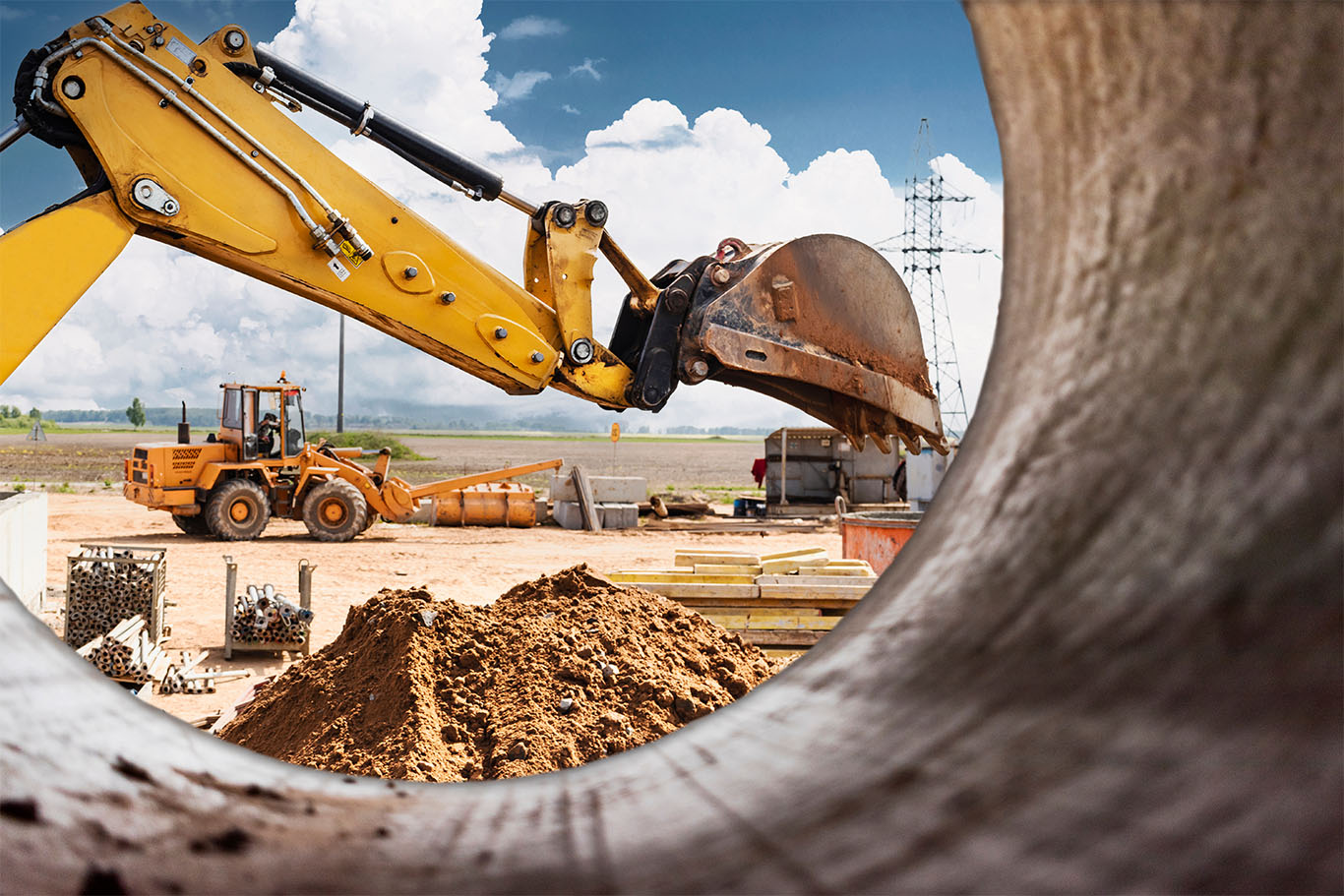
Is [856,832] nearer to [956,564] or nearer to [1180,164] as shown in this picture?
[956,564]

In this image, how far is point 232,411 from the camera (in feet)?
48.8

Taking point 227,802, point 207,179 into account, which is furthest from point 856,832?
point 207,179

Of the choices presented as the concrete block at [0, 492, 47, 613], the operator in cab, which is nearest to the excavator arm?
the concrete block at [0, 492, 47, 613]

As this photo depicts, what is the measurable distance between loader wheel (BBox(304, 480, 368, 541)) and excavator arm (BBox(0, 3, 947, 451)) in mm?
10400

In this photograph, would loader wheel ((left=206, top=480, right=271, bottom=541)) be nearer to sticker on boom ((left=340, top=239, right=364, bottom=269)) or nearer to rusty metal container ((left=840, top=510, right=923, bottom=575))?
rusty metal container ((left=840, top=510, right=923, bottom=575))

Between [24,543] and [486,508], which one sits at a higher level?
[24,543]

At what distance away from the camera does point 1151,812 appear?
0.37 metres

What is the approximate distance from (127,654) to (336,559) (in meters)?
7.34

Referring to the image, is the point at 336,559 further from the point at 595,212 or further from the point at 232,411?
the point at 595,212

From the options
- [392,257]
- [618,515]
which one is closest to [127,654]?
[392,257]

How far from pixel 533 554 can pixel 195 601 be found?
5.61m

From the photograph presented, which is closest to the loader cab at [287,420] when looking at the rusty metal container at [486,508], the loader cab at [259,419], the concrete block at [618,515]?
the loader cab at [259,419]

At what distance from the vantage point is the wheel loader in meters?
14.4

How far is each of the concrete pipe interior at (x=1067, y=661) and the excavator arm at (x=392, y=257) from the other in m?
4.58
